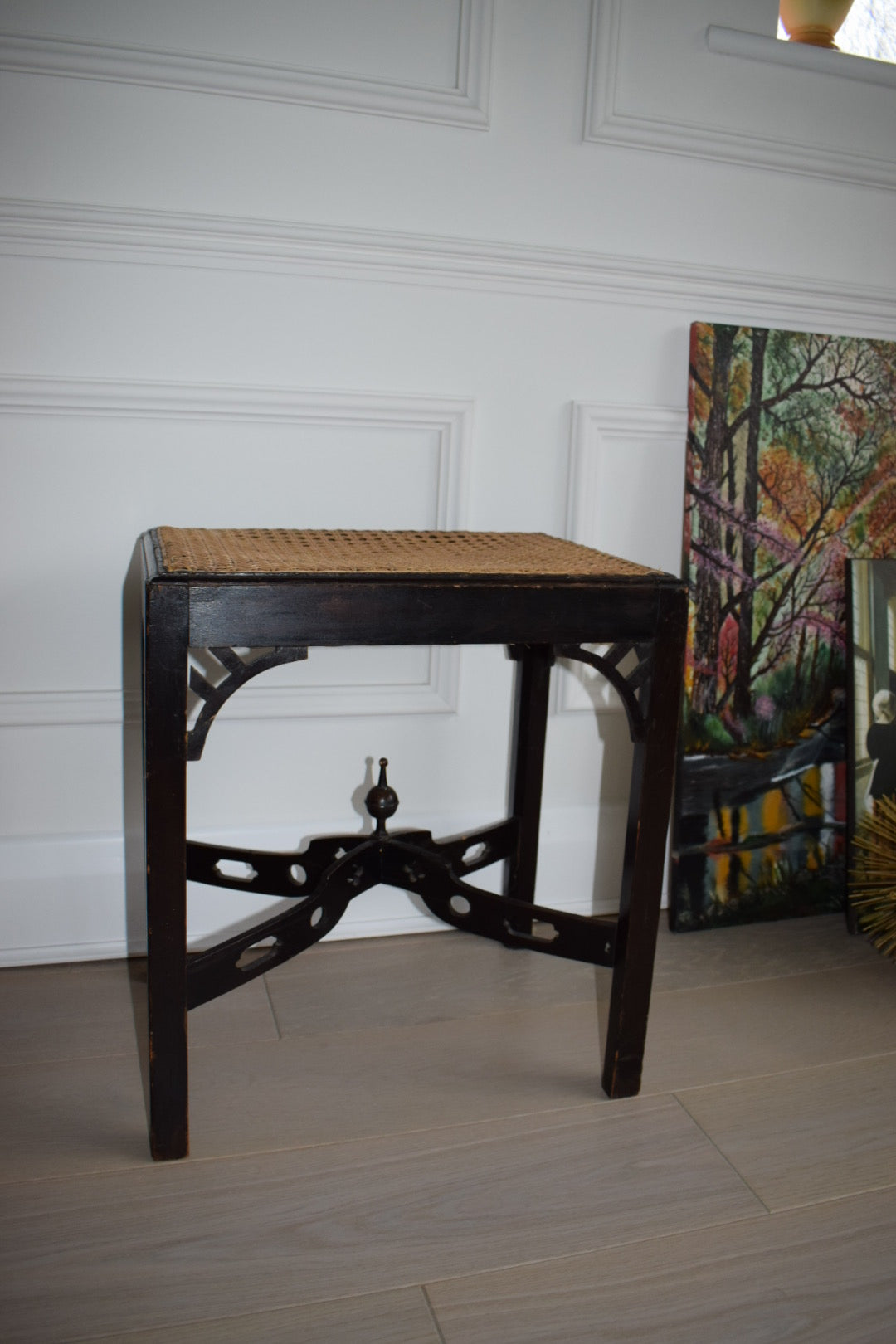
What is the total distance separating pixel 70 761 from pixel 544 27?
3.85ft

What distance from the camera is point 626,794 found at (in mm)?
1630

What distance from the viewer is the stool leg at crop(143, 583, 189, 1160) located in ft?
3.09

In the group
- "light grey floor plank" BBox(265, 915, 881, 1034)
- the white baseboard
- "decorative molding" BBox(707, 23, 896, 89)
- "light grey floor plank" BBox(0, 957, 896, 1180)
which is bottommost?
"light grey floor plank" BBox(265, 915, 881, 1034)

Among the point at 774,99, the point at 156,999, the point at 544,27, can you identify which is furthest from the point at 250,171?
the point at 156,999

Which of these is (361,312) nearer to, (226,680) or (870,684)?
(226,680)

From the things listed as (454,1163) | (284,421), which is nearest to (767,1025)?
(454,1163)

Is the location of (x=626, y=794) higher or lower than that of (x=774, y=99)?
lower

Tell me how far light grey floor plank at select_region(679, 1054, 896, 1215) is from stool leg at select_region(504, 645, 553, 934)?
39 cm

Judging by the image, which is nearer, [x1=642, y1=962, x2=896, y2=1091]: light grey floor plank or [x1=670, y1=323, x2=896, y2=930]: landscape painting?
[x1=642, y1=962, x2=896, y2=1091]: light grey floor plank

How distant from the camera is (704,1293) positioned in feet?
3.01

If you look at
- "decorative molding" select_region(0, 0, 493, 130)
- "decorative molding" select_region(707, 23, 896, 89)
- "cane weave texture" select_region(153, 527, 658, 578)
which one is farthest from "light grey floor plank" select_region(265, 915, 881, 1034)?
"decorative molding" select_region(707, 23, 896, 89)

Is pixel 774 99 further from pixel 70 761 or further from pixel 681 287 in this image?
pixel 70 761

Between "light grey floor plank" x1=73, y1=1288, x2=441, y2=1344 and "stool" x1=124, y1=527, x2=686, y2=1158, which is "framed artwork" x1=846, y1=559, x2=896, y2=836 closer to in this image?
"stool" x1=124, y1=527, x2=686, y2=1158

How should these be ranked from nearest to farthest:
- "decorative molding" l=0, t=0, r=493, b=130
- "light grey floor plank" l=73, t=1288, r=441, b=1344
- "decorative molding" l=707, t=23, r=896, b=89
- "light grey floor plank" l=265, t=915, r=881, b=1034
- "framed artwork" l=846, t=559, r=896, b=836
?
"light grey floor plank" l=73, t=1288, r=441, b=1344 < "decorative molding" l=0, t=0, r=493, b=130 < "light grey floor plank" l=265, t=915, r=881, b=1034 < "decorative molding" l=707, t=23, r=896, b=89 < "framed artwork" l=846, t=559, r=896, b=836
